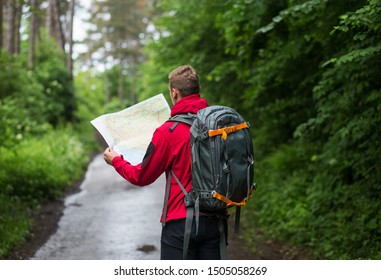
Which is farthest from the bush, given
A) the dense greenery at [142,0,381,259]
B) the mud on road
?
the dense greenery at [142,0,381,259]

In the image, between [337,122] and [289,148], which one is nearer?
[337,122]

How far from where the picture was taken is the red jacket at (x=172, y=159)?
3482mm

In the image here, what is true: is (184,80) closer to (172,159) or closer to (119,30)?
(172,159)

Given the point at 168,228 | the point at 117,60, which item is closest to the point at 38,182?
the point at 168,228

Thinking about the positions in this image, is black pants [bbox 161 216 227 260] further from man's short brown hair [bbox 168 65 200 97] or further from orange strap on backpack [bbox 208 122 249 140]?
man's short brown hair [bbox 168 65 200 97]

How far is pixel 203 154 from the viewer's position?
3367 millimetres

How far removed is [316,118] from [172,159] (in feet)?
14.0

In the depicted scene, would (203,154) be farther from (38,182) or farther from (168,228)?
(38,182)

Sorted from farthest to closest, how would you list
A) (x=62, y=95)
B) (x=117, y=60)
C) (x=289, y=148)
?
(x=117, y=60), (x=62, y=95), (x=289, y=148)

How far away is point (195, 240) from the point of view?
353cm

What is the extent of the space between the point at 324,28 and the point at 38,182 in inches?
281

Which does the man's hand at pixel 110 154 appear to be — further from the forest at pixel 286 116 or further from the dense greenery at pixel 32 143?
the dense greenery at pixel 32 143

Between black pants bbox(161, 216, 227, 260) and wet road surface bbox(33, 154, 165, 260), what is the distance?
3980 mm

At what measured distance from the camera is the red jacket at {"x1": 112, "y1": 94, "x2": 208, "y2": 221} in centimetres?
348
